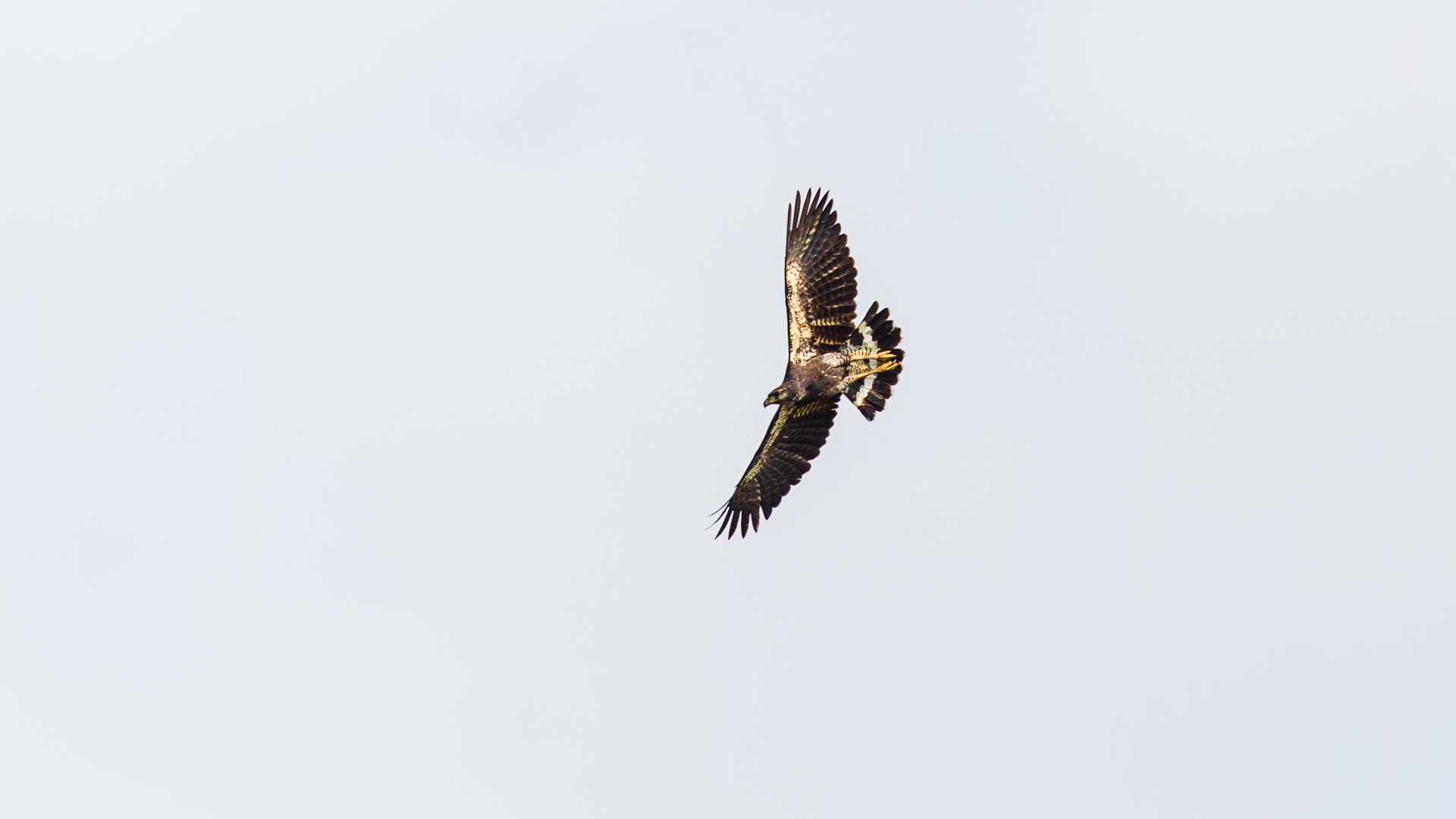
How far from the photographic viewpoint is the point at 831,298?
114 feet

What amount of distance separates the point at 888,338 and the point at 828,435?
247 cm

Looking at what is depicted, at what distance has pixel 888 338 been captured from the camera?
3422 cm

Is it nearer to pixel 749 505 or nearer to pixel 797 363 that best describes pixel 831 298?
pixel 797 363

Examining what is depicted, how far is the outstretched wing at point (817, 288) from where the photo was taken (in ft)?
113

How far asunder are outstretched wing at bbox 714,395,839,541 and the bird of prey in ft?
→ 0.04

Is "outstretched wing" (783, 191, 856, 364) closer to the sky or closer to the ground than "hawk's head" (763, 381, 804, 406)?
closer to the sky

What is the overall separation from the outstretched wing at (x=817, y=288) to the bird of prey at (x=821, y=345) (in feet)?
0.04

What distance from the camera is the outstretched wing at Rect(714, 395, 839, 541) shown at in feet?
116

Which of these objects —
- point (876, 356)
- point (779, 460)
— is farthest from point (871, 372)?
point (779, 460)

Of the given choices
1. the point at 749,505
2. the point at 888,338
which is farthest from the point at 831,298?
the point at 749,505

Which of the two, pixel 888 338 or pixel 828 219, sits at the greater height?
pixel 828 219

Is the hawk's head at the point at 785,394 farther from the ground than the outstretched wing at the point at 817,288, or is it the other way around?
the outstretched wing at the point at 817,288

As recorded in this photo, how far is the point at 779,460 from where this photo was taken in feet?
118

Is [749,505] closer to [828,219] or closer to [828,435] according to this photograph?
[828,435]
